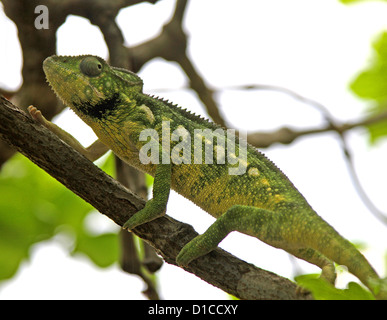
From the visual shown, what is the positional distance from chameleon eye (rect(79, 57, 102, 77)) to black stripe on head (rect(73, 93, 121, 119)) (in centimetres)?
20

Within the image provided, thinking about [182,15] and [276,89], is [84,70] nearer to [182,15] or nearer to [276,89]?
[182,15]

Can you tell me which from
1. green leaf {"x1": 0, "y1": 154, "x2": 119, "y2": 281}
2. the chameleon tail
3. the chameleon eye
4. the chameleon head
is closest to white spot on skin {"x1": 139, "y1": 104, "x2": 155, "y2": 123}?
the chameleon head

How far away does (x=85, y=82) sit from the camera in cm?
359

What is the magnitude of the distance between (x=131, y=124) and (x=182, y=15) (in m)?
1.25

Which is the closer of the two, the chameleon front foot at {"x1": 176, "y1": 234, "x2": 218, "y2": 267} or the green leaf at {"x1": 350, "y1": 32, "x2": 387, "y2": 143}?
the chameleon front foot at {"x1": 176, "y1": 234, "x2": 218, "y2": 267}

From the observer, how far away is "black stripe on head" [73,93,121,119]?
12.0ft

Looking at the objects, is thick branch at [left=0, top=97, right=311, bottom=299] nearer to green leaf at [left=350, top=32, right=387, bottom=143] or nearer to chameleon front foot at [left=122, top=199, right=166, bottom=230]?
chameleon front foot at [left=122, top=199, right=166, bottom=230]

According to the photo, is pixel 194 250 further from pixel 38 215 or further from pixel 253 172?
pixel 38 215

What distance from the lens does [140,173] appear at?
4160 millimetres

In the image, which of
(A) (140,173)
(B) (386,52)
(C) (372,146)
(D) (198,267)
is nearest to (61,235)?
(A) (140,173)

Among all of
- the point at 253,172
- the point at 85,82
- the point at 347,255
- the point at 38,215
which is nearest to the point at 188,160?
the point at 253,172

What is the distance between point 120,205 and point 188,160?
0.63 meters

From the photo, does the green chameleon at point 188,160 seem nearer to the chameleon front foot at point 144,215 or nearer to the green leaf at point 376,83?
the chameleon front foot at point 144,215
